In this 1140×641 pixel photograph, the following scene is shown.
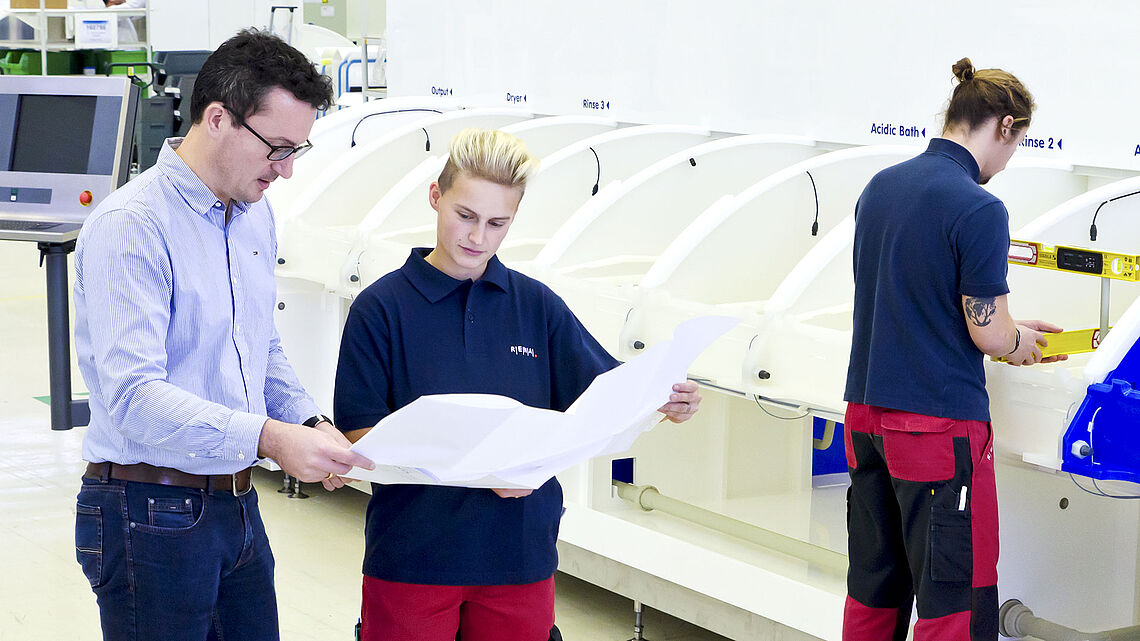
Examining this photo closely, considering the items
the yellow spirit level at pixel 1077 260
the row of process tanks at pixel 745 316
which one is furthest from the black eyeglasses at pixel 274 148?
the yellow spirit level at pixel 1077 260

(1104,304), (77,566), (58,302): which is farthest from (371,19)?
(1104,304)

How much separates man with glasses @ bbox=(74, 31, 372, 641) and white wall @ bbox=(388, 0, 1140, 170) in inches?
86.7

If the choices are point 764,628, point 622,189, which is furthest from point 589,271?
point 764,628

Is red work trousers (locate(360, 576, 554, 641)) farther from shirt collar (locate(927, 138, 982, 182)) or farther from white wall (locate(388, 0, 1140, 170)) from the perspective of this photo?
white wall (locate(388, 0, 1140, 170))

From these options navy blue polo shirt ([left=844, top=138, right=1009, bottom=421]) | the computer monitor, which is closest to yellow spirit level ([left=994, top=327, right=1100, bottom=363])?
navy blue polo shirt ([left=844, top=138, right=1009, bottom=421])

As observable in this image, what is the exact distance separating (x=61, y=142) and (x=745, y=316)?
272cm

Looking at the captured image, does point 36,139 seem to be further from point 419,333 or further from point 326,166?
point 419,333

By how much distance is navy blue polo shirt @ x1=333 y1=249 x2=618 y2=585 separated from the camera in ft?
6.27

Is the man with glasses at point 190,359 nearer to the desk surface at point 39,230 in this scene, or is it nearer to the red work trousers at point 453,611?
the red work trousers at point 453,611

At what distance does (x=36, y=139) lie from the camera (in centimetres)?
459

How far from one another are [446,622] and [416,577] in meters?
0.09

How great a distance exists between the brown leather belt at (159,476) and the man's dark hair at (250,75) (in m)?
0.50

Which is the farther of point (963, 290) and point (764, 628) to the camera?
point (764, 628)

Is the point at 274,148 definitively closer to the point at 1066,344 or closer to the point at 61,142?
the point at 1066,344
